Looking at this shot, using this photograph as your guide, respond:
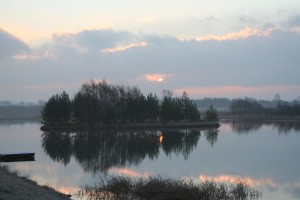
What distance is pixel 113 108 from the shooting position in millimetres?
108750

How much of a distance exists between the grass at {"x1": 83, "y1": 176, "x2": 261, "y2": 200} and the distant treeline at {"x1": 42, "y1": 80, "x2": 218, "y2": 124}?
83.3 meters

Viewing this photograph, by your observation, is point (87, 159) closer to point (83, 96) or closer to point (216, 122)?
point (83, 96)

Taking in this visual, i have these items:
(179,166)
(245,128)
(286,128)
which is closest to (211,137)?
(286,128)

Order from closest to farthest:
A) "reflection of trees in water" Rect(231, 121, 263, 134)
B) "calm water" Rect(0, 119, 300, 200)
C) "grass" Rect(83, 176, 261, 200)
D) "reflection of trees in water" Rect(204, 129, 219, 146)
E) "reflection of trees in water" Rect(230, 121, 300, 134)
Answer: "grass" Rect(83, 176, 261, 200) < "calm water" Rect(0, 119, 300, 200) < "reflection of trees in water" Rect(204, 129, 219, 146) < "reflection of trees in water" Rect(230, 121, 300, 134) < "reflection of trees in water" Rect(231, 121, 263, 134)

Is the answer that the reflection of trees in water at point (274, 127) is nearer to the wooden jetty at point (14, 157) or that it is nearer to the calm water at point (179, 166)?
the calm water at point (179, 166)

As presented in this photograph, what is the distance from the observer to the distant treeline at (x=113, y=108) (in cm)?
10481

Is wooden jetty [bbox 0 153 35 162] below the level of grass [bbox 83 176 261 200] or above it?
above

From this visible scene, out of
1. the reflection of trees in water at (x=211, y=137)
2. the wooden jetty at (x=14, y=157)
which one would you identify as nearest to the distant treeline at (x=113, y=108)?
the reflection of trees in water at (x=211, y=137)

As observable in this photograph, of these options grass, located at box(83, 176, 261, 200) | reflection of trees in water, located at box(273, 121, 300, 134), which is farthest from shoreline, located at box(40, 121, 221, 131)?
grass, located at box(83, 176, 261, 200)

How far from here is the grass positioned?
754 inches

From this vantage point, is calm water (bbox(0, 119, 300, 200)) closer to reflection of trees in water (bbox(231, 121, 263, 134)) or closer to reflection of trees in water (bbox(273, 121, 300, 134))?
reflection of trees in water (bbox(273, 121, 300, 134))

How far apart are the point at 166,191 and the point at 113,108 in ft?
296

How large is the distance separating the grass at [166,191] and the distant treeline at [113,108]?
273ft

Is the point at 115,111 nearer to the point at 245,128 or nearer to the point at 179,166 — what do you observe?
the point at 245,128
